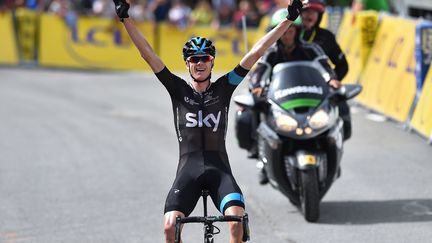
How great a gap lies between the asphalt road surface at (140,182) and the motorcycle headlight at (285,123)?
0.91 metres

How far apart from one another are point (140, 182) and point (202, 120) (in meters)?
4.70

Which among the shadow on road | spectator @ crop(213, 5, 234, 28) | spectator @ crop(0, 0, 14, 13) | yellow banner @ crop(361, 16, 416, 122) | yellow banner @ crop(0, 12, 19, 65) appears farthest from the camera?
spectator @ crop(0, 0, 14, 13)

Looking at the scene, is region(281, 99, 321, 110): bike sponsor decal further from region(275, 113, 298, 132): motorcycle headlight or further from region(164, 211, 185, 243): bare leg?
region(164, 211, 185, 243): bare leg

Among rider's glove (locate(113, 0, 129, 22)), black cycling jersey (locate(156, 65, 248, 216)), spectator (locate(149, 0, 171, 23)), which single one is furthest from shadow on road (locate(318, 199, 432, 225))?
spectator (locate(149, 0, 171, 23))

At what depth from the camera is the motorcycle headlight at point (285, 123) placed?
9711 mm

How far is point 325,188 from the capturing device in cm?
990

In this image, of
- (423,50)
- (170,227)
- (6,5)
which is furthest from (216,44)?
(170,227)

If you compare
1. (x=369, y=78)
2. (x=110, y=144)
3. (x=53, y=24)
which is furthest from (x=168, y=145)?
(x=53, y=24)

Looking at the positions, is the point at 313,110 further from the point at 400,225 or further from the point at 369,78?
the point at 369,78

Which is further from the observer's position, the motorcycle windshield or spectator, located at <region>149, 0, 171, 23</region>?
spectator, located at <region>149, 0, 171, 23</region>

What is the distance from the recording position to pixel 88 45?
26.6m

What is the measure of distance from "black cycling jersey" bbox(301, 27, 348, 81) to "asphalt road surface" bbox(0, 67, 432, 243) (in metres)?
1.36

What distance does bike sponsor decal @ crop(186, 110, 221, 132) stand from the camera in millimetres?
7582

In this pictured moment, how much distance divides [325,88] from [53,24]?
A: 1777cm
